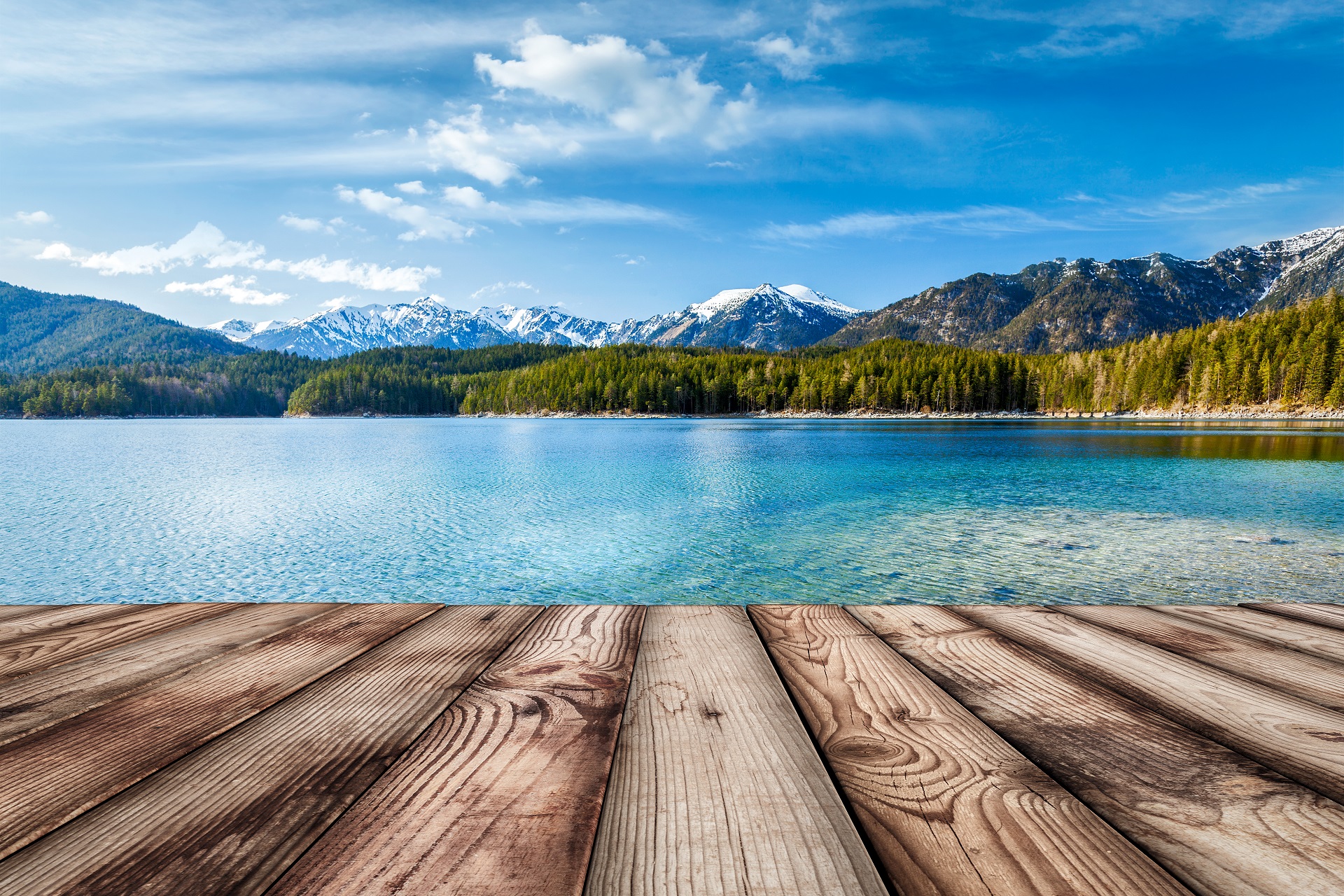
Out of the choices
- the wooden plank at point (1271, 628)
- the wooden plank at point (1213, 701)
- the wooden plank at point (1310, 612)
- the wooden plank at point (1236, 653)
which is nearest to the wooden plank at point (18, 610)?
the wooden plank at point (1213, 701)

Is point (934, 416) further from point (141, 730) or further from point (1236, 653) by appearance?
point (141, 730)

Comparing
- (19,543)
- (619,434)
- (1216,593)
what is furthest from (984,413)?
(19,543)

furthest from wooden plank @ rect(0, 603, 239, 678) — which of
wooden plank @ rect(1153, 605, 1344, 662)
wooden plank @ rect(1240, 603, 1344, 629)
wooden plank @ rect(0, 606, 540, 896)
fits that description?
wooden plank @ rect(1240, 603, 1344, 629)

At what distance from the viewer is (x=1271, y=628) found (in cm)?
255

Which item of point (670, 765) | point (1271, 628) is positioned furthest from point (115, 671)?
point (1271, 628)

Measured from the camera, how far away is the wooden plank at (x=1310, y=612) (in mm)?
2664

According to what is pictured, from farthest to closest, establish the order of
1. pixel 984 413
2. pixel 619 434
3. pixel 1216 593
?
pixel 984 413 < pixel 619 434 < pixel 1216 593

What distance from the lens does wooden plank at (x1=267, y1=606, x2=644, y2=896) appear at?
36.7 inches

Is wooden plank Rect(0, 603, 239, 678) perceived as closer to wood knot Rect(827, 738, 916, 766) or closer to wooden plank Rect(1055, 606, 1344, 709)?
wood knot Rect(827, 738, 916, 766)

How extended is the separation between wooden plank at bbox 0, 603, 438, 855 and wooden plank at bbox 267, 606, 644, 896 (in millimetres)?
531

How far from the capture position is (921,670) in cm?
197

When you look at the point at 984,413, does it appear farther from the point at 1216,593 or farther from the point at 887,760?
the point at 887,760

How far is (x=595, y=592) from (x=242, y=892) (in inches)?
414

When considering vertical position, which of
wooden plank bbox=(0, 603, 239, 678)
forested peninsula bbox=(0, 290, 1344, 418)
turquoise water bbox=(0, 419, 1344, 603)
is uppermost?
forested peninsula bbox=(0, 290, 1344, 418)
